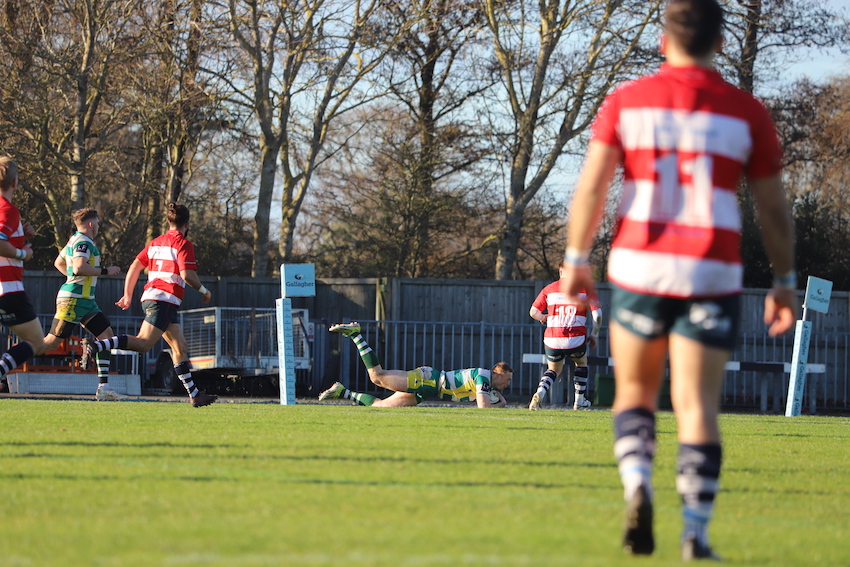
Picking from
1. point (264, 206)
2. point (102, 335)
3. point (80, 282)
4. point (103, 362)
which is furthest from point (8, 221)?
point (264, 206)

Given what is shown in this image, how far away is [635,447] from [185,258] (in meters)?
8.03

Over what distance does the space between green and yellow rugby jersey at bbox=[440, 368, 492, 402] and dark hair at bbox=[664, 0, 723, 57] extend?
9.49 m

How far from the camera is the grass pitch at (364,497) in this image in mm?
3660

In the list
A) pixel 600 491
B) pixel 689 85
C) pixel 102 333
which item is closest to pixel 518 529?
pixel 600 491

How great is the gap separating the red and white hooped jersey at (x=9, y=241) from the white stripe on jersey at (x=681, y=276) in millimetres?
6371

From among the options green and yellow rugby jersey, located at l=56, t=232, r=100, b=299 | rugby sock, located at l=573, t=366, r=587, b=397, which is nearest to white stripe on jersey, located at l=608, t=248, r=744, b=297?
green and yellow rugby jersey, located at l=56, t=232, r=100, b=299

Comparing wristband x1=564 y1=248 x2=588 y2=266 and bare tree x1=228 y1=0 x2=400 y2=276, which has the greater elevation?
bare tree x1=228 y1=0 x2=400 y2=276

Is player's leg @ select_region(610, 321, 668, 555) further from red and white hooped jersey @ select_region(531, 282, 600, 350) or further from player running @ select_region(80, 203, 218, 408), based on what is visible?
red and white hooped jersey @ select_region(531, 282, 600, 350)

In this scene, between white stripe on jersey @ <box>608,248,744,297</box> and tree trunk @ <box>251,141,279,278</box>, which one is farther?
tree trunk @ <box>251,141,279,278</box>

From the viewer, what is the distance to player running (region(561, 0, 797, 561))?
3840 millimetres

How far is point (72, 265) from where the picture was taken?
11836 mm

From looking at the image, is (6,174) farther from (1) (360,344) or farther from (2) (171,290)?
(1) (360,344)

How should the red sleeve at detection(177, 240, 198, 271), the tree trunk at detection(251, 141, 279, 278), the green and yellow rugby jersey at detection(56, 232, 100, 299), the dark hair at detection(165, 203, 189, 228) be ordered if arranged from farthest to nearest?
1. the tree trunk at detection(251, 141, 279, 278)
2. the green and yellow rugby jersey at detection(56, 232, 100, 299)
3. the dark hair at detection(165, 203, 189, 228)
4. the red sleeve at detection(177, 240, 198, 271)

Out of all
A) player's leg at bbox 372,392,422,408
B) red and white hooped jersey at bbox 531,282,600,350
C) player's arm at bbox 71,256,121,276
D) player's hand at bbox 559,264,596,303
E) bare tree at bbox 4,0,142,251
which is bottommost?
player's leg at bbox 372,392,422,408
